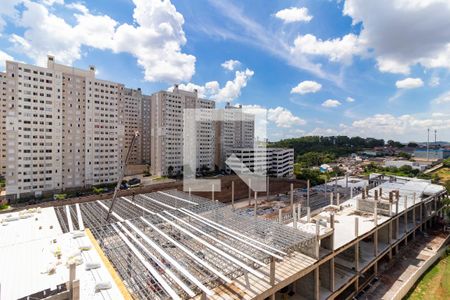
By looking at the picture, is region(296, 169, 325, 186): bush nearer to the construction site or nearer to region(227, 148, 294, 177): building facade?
region(227, 148, 294, 177): building facade

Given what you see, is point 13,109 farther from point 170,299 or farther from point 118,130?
point 170,299

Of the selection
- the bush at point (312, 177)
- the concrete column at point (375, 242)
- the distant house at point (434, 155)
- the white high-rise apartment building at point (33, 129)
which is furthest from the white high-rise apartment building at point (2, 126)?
the distant house at point (434, 155)

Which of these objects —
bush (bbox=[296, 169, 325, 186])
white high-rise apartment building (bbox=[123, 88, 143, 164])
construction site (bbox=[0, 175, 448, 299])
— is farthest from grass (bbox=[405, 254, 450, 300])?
white high-rise apartment building (bbox=[123, 88, 143, 164])

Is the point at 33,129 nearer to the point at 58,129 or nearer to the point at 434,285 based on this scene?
the point at 58,129

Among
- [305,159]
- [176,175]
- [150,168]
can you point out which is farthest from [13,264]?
[305,159]

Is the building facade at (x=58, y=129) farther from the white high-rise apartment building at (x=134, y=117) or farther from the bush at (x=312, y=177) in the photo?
the bush at (x=312, y=177)

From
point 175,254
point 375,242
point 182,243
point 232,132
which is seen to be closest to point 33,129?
point 182,243

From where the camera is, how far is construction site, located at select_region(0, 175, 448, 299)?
564 cm

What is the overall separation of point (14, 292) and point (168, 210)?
7027 millimetres

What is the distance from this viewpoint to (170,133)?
35750 millimetres

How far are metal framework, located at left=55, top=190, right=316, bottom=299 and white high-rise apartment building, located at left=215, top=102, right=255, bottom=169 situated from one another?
3011 centimetres

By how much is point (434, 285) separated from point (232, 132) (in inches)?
1420

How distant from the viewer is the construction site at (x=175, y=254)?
18.5ft

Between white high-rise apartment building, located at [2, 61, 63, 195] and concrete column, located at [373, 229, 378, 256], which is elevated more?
white high-rise apartment building, located at [2, 61, 63, 195]
